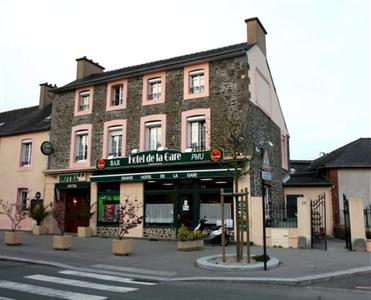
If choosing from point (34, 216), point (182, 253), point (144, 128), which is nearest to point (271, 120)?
point (144, 128)

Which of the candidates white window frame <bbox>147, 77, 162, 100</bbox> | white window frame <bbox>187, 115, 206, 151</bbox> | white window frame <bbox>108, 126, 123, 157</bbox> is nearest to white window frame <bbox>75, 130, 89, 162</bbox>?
white window frame <bbox>108, 126, 123, 157</bbox>

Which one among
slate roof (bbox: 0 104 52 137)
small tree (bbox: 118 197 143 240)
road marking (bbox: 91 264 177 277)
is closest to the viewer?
Result: road marking (bbox: 91 264 177 277)

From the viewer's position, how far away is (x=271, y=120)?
64.7 ft

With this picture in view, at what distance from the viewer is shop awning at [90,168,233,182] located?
15281 millimetres

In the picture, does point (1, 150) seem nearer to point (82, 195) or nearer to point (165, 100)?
point (82, 195)

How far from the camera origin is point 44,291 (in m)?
7.30

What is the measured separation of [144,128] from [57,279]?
10.2m

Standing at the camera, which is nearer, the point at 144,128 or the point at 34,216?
the point at 144,128

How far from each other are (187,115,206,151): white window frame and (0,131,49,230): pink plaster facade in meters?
8.79

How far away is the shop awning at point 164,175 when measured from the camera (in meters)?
15.3

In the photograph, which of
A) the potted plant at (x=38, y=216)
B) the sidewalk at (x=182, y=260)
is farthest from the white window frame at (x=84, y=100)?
the sidewalk at (x=182, y=260)

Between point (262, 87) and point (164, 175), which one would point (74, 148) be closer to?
point (164, 175)

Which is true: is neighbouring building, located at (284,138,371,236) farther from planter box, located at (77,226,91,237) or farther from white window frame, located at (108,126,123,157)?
planter box, located at (77,226,91,237)

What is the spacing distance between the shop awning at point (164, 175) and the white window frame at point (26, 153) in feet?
18.6
